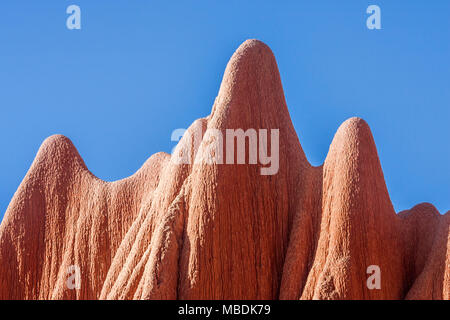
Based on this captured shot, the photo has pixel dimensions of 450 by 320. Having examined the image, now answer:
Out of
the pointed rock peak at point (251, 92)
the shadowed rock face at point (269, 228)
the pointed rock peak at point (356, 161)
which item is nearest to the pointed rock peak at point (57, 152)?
the shadowed rock face at point (269, 228)

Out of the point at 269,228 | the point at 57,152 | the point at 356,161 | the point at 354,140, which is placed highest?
the point at 57,152

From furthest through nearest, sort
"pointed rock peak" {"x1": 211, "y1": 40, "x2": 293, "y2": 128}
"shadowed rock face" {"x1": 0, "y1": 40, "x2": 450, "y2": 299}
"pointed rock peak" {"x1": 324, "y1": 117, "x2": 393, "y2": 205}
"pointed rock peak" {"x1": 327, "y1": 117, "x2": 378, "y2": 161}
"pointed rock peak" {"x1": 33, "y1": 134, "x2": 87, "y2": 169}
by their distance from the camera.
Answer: "pointed rock peak" {"x1": 33, "y1": 134, "x2": 87, "y2": 169}, "pointed rock peak" {"x1": 211, "y1": 40, "x2": 293, "y2": 128}, "pointed rock peak" {"x1": 327, "y1": 117, "x2": 378, "y2": 161}, "pointed rock peak" {"x1": 324, "y1": 117, "x2": 393, "y2": 205}, "shadowed rock face" {"x1": 0, "y1": 40, "x2": 450, "y2": 299}

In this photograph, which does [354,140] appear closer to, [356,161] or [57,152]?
[356,161]

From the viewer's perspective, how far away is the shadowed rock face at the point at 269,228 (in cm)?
1820

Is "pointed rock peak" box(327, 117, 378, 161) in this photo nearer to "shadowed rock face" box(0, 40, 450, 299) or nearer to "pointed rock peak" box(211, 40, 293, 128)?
"shadowed rock face" box(0, 40, 450, 299)

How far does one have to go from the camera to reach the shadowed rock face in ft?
59.7

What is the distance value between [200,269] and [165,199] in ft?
11.8

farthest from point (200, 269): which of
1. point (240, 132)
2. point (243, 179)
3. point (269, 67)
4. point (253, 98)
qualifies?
point (269, 67)

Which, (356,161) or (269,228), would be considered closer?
(356,161)

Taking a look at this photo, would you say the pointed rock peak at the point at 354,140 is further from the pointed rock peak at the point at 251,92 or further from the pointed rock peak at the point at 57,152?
the pointed rock peak at the point at 57,152

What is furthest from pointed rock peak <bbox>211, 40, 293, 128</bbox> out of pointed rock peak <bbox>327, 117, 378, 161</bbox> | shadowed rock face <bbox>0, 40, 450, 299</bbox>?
pointed rock peak <bbox>327, 117, 378, 161</bbox>

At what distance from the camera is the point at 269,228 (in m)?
19.8

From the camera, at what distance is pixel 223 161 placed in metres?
20.0

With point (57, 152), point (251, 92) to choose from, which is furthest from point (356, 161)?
point (57, 152)
